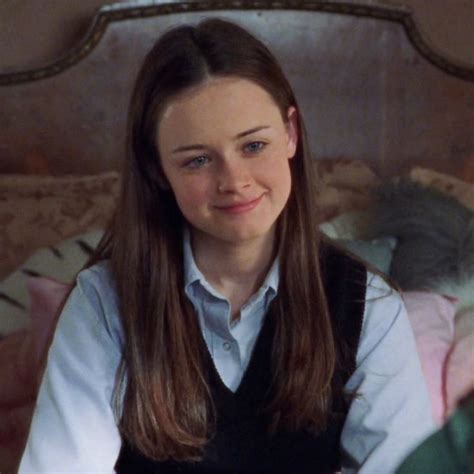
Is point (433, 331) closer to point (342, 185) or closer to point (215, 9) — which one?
point (342, 185)

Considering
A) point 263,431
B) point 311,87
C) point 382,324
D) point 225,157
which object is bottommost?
point 263,431

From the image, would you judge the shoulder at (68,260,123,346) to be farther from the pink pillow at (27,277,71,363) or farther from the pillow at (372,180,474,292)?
the pillow at (372,180,474,292)

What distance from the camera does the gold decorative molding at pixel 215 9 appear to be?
199 cm

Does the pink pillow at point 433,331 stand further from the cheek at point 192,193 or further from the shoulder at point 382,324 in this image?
the cheek at point 192,193

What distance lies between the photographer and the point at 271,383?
1.11m

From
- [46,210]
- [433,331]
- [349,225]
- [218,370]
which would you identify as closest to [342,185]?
[349,225]

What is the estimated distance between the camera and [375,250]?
5.53 ft

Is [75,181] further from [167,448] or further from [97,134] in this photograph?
[167,448]

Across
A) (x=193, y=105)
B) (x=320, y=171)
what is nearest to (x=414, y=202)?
(x=320, y=171)

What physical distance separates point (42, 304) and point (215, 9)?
0.85 meters

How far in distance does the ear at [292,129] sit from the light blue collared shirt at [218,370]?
0.50 ft

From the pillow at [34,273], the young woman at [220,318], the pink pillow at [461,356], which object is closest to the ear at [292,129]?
the young woman at [220,318]

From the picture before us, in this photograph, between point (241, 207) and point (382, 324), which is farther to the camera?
point (382, 324)

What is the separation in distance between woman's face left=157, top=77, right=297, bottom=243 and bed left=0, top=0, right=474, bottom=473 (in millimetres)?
661
